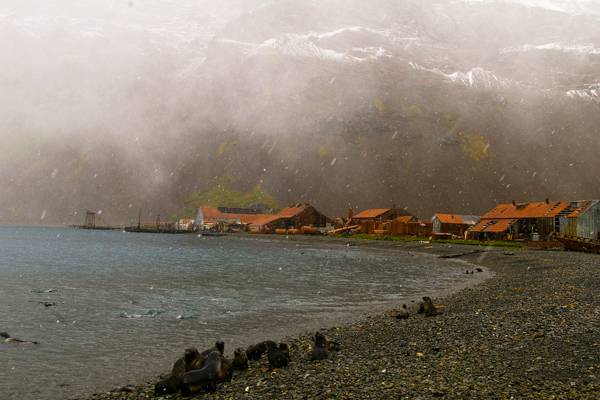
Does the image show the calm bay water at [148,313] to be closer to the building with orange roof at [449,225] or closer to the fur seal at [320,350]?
the fur seal at [320,350]

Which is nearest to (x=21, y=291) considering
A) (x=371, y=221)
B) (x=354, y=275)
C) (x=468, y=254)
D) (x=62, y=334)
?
(x=62, y=334)

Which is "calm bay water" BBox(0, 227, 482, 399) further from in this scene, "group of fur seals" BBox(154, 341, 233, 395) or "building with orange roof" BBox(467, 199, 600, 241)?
"building with orange roof" BBox(467, 199, 600, 241)

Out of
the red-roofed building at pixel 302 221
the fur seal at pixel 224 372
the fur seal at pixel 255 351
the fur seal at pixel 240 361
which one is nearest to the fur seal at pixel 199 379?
the fur seal at pixel 224 372

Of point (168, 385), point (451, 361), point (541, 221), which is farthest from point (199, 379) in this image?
point (541, 221)

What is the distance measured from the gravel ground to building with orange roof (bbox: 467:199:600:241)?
57555 mm

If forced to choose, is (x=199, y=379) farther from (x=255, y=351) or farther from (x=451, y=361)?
(x=451, y=361)

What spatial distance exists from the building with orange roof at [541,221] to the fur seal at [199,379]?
230 ft

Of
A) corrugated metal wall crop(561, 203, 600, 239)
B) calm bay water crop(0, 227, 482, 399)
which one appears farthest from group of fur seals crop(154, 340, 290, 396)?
corrugated metal wall crop(561, 203, 600, 239)

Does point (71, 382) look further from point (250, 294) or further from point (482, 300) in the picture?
point (482, 300)

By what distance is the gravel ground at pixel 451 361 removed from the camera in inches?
306

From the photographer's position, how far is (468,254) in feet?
180

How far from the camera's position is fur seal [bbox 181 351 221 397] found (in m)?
9.02

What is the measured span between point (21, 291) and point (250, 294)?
50.4 feet

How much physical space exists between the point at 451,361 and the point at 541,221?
73286 millimetres
